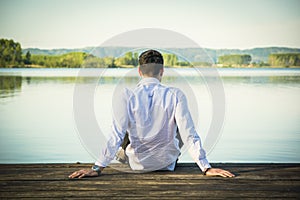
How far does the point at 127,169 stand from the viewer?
3.64 m

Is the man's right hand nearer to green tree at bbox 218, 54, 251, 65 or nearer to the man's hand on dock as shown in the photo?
the man's hand on dock

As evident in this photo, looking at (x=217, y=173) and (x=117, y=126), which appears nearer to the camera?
(x=117, y=126)

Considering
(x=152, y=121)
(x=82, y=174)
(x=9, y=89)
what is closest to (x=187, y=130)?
(x=152, y=121)

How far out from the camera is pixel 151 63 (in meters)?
3.38

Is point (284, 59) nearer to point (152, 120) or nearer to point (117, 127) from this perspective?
point (152, 120)

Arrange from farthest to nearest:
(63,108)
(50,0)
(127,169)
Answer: (50,0)
(63,108)
(127,169)

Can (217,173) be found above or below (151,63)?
below

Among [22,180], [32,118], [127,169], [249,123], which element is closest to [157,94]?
[127,169]

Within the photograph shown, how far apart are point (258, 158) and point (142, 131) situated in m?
4.22

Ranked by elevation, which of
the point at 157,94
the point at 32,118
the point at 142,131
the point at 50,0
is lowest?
the point at 32,118

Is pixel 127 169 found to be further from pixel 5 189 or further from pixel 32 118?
pixel 32 118

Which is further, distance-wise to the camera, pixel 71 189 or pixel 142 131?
pixel 142 131

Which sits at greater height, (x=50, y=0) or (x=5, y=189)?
(x=50, y=0)

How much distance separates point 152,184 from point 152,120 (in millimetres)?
466
